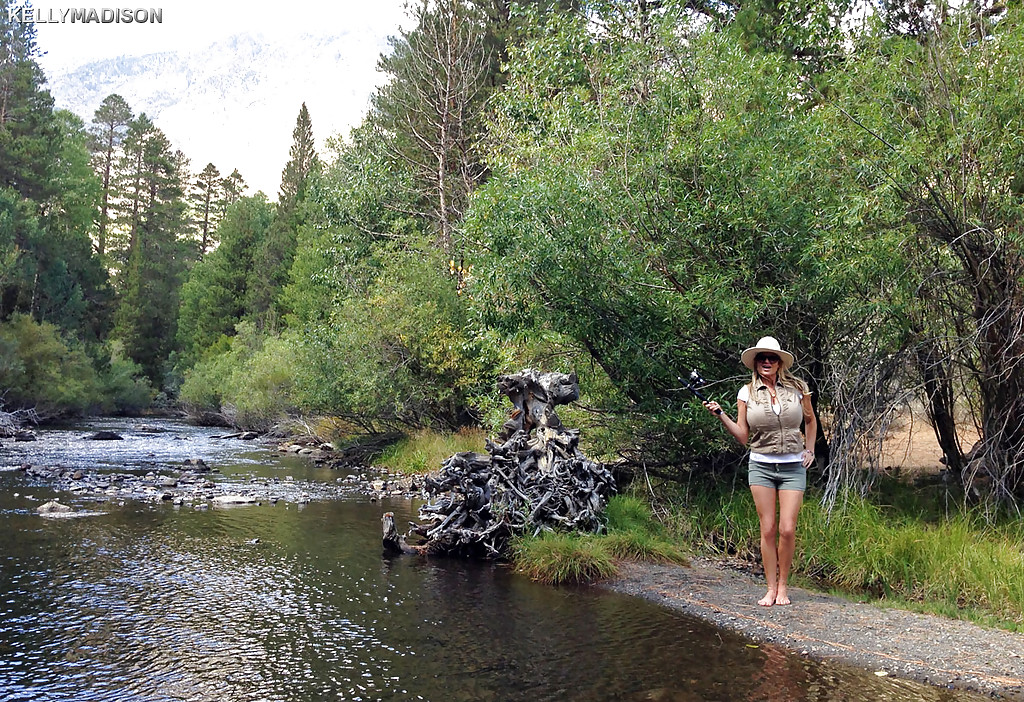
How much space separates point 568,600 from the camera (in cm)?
932

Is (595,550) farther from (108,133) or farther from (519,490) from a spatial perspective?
(108,133)

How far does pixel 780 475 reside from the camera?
8.00m

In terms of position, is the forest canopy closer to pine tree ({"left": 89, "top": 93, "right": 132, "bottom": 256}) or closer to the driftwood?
the driftwood

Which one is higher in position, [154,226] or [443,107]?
[154,226]

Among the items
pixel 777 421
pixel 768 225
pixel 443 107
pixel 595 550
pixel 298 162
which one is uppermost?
pixel 298 162

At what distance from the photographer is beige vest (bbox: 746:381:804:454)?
7875 mm

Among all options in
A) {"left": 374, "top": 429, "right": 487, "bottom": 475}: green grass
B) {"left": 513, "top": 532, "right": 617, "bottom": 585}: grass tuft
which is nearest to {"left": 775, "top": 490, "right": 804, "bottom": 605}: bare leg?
{"left": 513, "top": 532, "right": 617, "bottom": 585}: grass tuft

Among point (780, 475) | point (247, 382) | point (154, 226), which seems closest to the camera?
point (780, 475)

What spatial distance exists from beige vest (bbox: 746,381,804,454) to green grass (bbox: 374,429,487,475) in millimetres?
12545

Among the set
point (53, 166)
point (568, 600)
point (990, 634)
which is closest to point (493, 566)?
point (568, 600)

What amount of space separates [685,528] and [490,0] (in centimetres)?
2449

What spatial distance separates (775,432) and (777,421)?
0.39ft

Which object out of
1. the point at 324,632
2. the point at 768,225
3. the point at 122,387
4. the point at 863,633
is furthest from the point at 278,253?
the point at 863,633

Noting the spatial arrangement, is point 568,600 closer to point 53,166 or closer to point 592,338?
point 592,338
